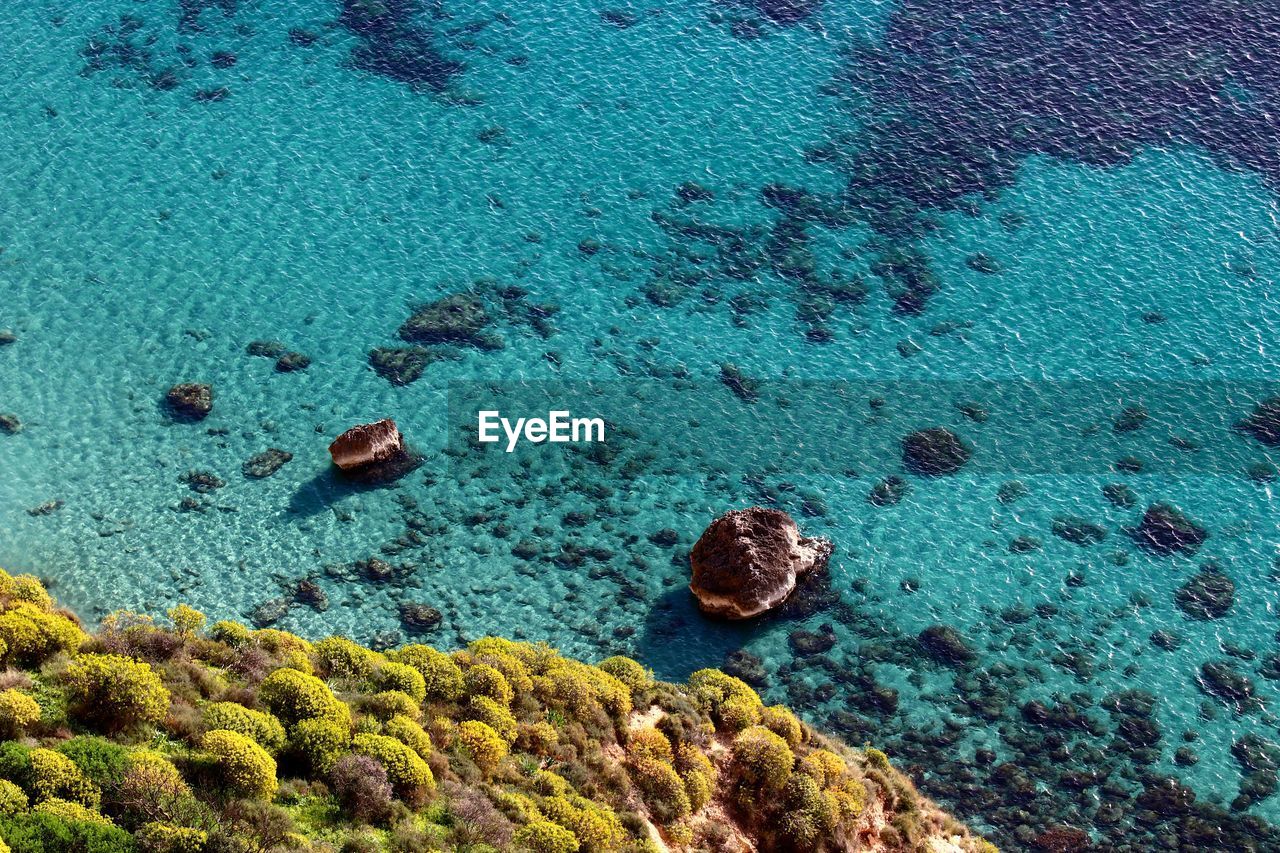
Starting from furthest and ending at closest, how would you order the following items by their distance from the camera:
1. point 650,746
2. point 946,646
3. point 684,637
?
point 946,646 < point 684,637 < point 650,746

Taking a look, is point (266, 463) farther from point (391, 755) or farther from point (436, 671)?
point (391, 755)

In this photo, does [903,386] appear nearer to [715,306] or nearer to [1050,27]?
[715,306]

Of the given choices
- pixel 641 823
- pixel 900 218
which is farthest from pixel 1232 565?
pixel 641 823

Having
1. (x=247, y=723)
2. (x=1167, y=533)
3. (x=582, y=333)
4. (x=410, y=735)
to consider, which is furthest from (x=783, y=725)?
(x=582, y=333)

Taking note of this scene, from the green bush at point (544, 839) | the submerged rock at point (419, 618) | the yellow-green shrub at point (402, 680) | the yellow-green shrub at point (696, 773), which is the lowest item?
the submerged rock at point (419, 618)

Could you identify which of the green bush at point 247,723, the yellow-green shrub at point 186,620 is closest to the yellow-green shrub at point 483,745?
the green bush at point 247,723

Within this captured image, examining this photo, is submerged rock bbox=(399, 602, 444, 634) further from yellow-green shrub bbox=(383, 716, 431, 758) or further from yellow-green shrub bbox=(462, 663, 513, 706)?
yellow-green shrub bbox=(383, 716, 431, 758)

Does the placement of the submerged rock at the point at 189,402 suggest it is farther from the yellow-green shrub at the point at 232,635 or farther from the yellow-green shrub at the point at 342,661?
the yellow-green shrub at the point at 342,661
